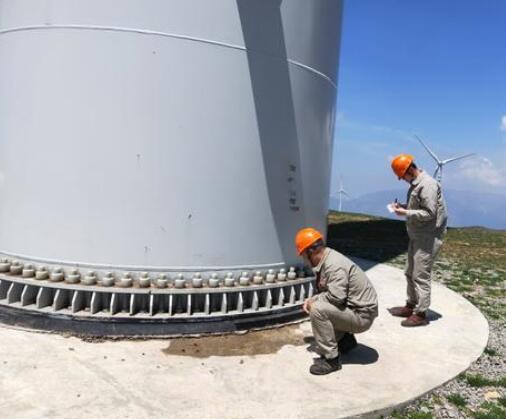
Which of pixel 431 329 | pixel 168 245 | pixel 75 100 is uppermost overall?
pixel 75 100

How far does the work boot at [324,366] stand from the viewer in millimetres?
4504

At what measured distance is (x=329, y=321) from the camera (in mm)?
4547

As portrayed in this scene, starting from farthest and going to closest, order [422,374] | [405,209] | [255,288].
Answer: [405,209] → [255,288] → [422,374]

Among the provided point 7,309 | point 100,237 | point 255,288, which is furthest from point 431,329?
point 7,309

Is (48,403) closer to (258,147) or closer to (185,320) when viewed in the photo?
(185,320)

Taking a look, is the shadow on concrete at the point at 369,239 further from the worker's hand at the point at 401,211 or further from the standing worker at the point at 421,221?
the worker's hand at the point at 401,211

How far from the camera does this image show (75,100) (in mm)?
5129

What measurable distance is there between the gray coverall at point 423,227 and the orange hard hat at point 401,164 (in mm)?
193

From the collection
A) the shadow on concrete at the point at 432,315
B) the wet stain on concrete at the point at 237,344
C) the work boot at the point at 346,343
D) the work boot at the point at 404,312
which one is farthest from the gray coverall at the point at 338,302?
the shadow on concrete at the point at 432,315

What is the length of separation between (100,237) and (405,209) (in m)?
3.70

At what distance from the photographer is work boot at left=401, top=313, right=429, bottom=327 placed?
244 inches

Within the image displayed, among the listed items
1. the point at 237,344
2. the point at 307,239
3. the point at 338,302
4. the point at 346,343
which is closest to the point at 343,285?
the point at 338,302

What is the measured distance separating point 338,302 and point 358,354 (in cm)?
96

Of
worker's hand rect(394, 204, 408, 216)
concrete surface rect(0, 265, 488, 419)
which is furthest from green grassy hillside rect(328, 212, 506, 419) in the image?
worker's hand rect(394, 204, 408, 216)
